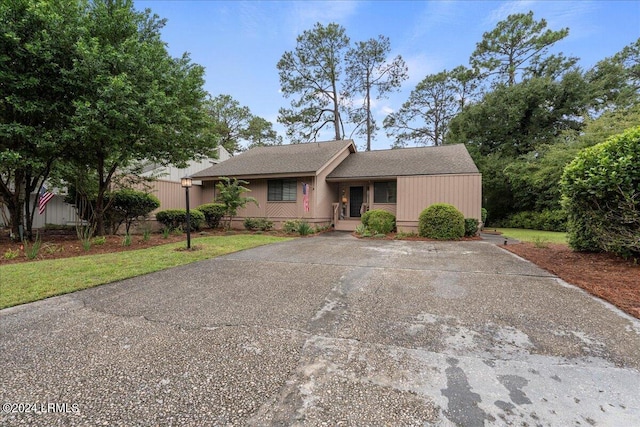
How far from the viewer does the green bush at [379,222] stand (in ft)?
37.7

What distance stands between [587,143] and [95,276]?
18.2m

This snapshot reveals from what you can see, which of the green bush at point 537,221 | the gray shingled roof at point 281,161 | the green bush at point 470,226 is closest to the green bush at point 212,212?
the gray shingled roof at point 281,161

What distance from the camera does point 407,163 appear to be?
44.1 feet

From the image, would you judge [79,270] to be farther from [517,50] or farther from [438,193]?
[517,50]

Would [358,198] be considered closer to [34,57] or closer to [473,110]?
[34,57]

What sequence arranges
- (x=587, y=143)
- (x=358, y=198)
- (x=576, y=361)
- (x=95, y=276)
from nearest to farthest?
(x=576, y=361) → (x=95, y=276) → (x=587, y=143) → (x=358, y=198)

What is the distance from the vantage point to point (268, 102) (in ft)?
74.9

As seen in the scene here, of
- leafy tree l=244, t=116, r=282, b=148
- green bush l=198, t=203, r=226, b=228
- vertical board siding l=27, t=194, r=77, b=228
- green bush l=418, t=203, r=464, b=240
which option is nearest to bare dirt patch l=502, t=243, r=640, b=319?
green bush l=418, t=203, r=464, b=240

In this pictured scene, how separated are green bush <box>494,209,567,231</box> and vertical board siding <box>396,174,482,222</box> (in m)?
7.87

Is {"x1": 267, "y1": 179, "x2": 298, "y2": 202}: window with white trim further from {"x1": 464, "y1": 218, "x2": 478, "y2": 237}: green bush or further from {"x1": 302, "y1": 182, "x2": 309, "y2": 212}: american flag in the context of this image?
{"x1": 464, "y1": 218, "x2": 478, "y2": 237}: green bush

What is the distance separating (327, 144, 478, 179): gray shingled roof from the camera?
12.1m

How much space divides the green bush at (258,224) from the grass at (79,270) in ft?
17.8

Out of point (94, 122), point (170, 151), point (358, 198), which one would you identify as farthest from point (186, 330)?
point (358, 198)

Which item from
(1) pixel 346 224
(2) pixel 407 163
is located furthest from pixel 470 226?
(1) pixel 346 224
